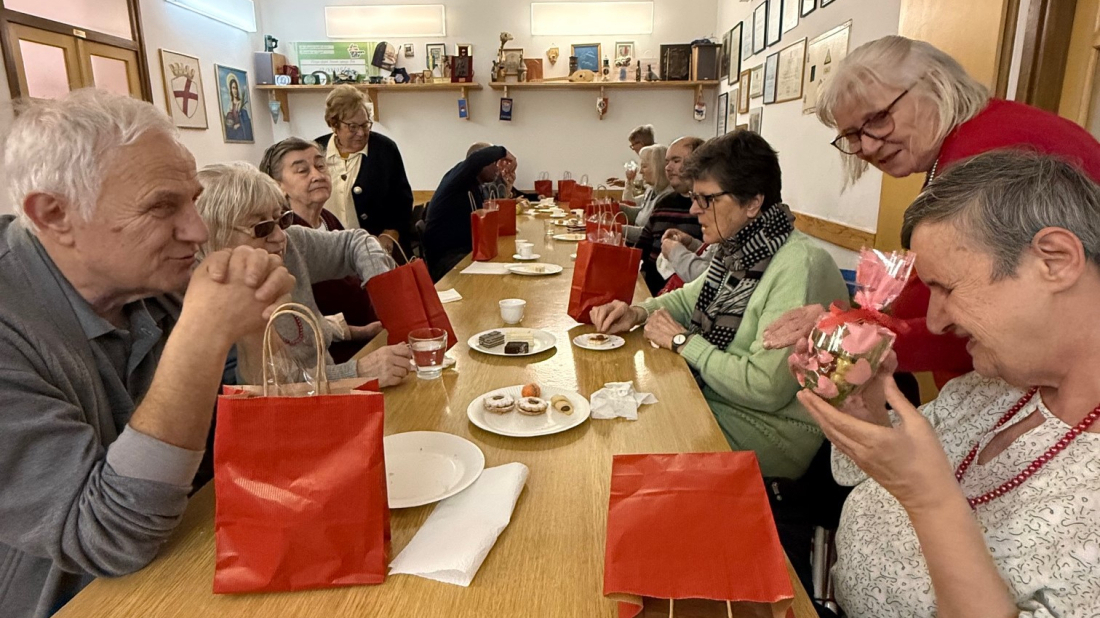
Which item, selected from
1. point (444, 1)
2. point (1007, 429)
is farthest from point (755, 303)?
point (444, 1)

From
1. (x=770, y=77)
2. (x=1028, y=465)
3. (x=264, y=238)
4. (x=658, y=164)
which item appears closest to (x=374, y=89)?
(x=658, y=164)

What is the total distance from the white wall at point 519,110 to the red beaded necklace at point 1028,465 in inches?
261

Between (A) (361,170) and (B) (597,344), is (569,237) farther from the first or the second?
(B) (597,344)

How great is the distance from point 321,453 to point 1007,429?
3.65ft

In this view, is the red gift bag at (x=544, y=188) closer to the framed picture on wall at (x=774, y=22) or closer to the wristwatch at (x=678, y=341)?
the framed picture on wall at (x=774, y=22)

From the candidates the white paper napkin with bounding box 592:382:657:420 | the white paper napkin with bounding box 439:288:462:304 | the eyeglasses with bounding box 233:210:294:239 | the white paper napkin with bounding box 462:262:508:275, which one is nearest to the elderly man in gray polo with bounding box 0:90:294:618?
the eyeglasses with bounding box 233:210:294:239

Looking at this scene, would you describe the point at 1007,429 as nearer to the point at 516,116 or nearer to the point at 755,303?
the point at 755,303

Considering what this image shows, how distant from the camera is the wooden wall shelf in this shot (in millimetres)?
7078

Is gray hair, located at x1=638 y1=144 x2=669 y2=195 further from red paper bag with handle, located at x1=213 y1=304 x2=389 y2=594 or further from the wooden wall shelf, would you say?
red paper bag with handle, located at x1=213 y1=304 x2=389 y2=594

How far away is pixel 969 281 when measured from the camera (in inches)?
36.2

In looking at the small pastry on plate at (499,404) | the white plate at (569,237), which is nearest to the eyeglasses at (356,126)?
the white plate at (569,237)

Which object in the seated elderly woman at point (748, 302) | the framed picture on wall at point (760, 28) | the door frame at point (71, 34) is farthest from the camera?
the framed picture on wall at point (760, 28)

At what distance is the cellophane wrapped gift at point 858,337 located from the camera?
3.01 ft

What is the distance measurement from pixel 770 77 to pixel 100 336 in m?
4.88
